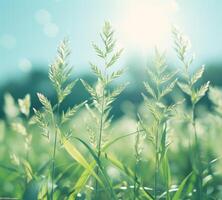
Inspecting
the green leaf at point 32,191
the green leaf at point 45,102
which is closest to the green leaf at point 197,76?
the green leaf at point 45,102

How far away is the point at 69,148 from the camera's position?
1.71 m

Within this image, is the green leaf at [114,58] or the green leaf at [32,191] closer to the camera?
the green leaf at [114,58]

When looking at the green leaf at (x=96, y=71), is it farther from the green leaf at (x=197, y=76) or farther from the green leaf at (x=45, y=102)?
the green leaf at (x=197, y=76)

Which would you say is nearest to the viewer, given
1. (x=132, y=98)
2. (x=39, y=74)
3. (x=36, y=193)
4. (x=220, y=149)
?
(x=36, y=193)

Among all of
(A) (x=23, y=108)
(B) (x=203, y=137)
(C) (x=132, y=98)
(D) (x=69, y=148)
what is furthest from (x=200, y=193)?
(C) (x=132, y=98)

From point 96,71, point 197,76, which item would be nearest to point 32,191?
point 96,71

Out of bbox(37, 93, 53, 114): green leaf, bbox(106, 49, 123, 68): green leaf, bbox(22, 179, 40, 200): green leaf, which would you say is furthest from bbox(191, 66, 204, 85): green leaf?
bbox(22, 179, 40, 200): green leaf

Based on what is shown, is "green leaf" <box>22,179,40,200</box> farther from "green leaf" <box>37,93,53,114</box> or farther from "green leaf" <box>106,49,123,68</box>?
"green leaf" <box>106,49,123,68</box>

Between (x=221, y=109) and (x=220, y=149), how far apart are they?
3.58ft

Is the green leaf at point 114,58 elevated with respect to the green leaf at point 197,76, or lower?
elevated

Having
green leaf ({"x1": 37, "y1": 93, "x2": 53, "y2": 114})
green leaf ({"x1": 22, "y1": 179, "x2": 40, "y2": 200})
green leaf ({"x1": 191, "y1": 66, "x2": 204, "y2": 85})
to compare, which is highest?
green leaf ({"x1": 37, "y1": 93, "x2": 53, "y2": 114})

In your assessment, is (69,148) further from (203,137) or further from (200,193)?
(203,137)

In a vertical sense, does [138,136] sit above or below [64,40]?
below

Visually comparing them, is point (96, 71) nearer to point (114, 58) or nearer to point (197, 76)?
point (114, 58)
